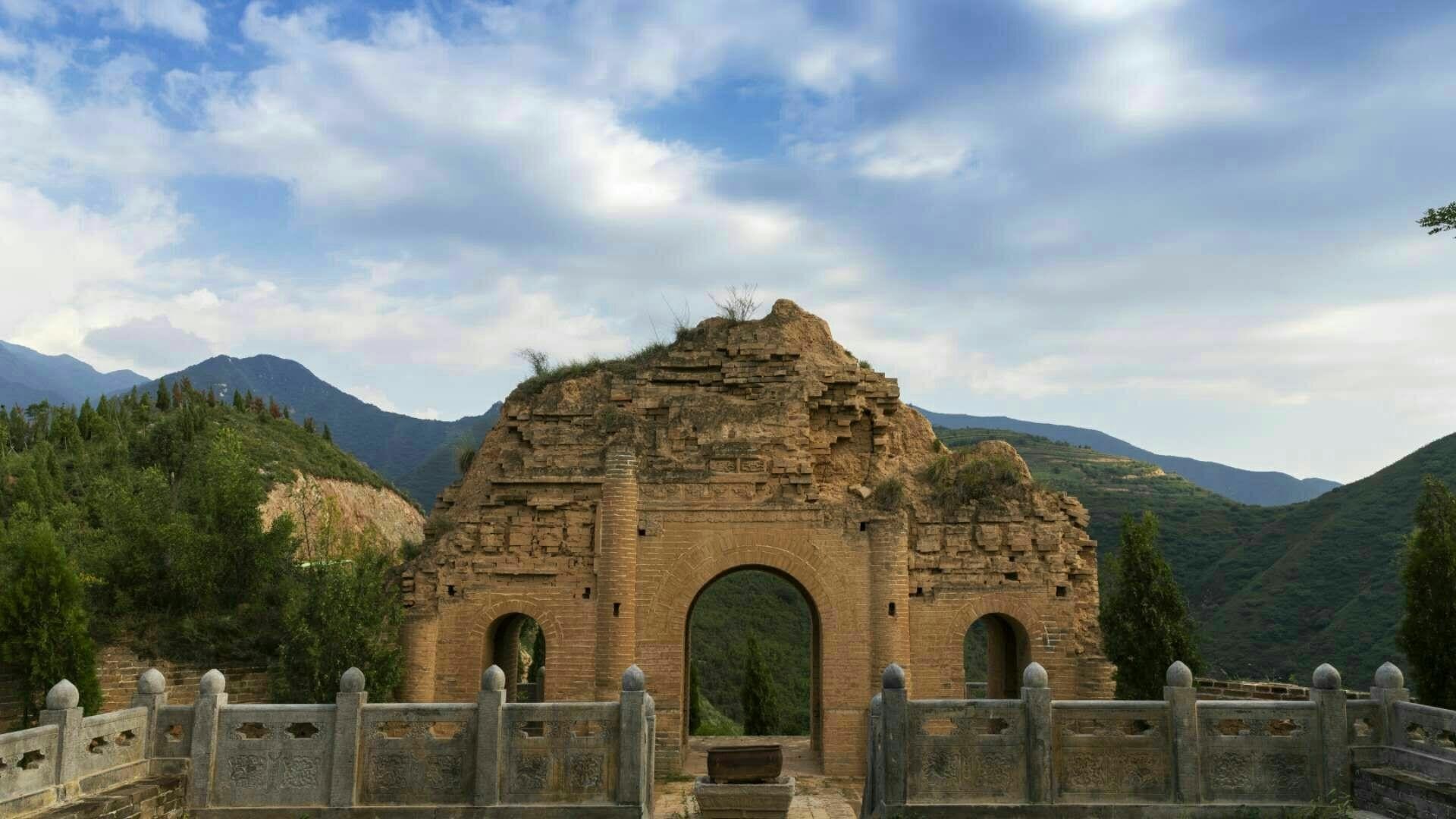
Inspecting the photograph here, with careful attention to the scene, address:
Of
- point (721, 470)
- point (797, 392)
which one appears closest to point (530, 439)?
point (721, 470)

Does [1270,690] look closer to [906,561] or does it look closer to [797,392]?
[906,561]

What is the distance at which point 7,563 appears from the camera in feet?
49.7

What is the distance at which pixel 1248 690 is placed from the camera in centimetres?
1486

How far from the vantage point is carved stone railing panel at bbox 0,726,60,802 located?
8875mm

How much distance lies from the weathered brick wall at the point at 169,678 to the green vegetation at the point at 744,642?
1810 centimetres

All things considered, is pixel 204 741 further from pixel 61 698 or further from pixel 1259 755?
pixel 1259 755

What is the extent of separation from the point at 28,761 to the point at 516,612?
7.25 meters

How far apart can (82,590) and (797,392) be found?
10.8 m

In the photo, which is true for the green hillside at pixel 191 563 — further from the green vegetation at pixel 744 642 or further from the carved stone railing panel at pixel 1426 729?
the green vegetation at pixel 744 642

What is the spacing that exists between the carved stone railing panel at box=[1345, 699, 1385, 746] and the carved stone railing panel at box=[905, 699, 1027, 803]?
345cm

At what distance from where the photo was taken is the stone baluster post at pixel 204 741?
1081 centimetres

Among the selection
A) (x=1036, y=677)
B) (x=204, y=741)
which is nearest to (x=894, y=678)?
(x=1036, y=677)

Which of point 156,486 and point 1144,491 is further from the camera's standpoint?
point 1144,491

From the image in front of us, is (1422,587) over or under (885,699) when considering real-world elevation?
over
